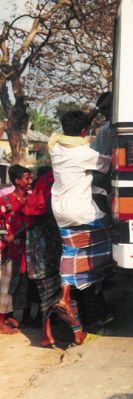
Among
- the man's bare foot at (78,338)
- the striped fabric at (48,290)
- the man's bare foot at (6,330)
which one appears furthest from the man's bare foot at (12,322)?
the man's bare foot at (78,338)

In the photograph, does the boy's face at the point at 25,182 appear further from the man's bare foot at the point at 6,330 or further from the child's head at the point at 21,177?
the man's bare foot at the point at 6,330

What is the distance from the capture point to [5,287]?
20.5ft

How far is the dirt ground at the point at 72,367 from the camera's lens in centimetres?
418

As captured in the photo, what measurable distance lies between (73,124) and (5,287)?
1.85 meters

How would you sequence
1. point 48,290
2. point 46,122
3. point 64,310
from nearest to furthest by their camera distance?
1. point 64,310
2. point 48,290
3. point 46,122

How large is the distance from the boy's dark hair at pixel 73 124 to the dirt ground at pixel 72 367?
5.33 ft

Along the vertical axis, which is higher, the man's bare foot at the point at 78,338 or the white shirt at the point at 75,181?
the white shirt at the point at 75,181

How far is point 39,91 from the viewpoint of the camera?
47.9ft

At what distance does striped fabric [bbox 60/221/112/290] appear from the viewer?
5.14 meters

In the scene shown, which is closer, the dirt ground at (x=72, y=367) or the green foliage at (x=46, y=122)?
the dirt ground at (x=72, y=367)

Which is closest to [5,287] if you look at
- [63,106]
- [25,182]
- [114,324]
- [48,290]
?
[48,290]

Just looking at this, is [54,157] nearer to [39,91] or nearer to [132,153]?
[132,153]

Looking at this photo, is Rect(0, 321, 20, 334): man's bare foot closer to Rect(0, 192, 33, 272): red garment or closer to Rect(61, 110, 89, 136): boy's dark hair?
Rect(0, 192, 33, 272): red garment

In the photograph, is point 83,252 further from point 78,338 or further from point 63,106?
point 63,106
